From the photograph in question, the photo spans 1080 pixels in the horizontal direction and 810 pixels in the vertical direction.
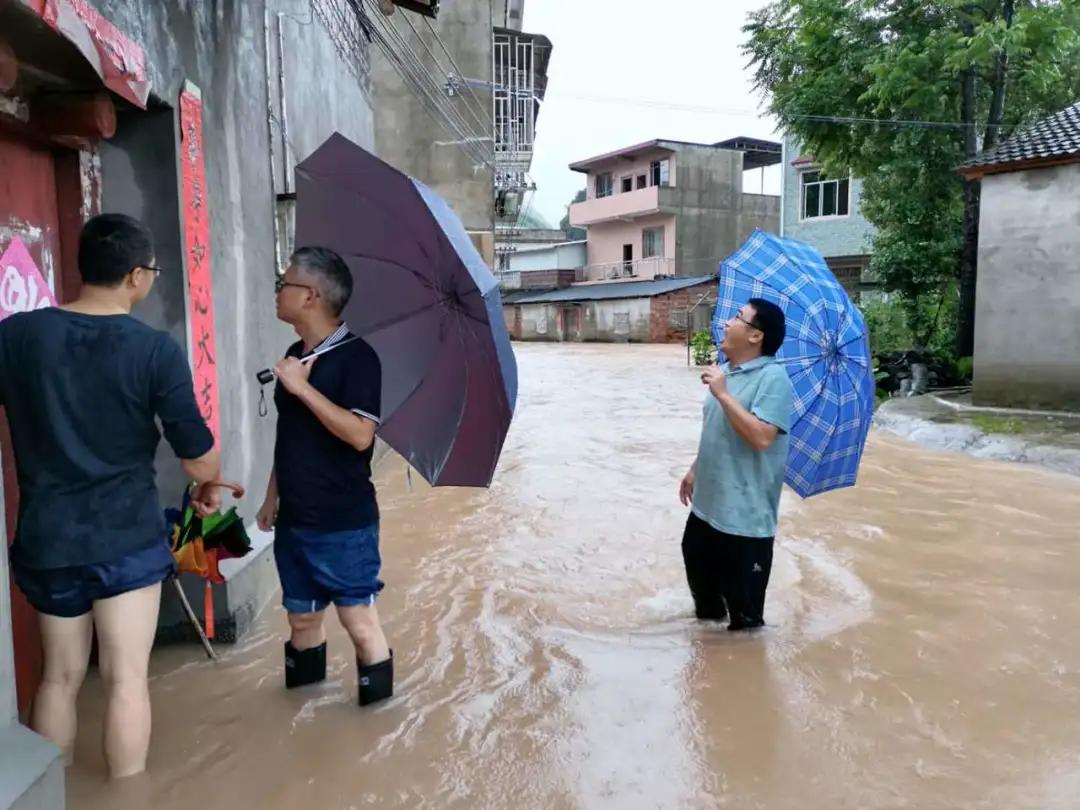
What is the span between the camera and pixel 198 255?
3895mm

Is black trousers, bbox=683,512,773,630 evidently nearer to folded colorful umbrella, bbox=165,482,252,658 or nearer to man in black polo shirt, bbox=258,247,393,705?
man in black polo shirt, bbox=258,247,393,705

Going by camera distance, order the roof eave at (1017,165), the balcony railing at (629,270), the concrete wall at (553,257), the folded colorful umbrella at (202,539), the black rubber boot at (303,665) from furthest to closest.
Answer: the concrete wall at (553,257), the balcony railing at (629,270), the roof eave at (1017,165), the black rubber boot at (303,665), the folded colorful umbrella at (202,539)

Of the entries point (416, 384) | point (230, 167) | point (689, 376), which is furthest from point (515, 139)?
point (416, 384)

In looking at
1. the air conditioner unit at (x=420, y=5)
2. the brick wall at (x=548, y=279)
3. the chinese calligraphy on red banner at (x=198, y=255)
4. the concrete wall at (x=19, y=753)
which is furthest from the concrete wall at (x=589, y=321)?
the concrete wall at (x=19, y=753)

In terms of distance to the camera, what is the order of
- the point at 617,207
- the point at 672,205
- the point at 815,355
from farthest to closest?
the point at 617,207, the point at 672,205, the point at 815,355

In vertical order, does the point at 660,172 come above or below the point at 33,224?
above

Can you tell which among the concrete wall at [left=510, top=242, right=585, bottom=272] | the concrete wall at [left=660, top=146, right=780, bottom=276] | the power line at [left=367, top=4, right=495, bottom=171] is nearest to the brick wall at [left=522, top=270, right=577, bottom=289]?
the concrete wall at [left=510, top=242, right=585, bottom=272]

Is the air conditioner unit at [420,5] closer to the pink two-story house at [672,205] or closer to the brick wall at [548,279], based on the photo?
the pink two-story house at [672,205]

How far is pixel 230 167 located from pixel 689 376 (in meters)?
16.6

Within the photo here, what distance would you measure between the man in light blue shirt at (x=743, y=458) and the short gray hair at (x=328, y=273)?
1.60m

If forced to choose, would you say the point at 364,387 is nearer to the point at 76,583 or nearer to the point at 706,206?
the point at 76,583

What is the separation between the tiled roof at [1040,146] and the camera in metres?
11.7

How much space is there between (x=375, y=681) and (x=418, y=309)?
4.83ft

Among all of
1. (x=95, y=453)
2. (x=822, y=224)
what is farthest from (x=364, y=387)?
(x=822, y=224)
